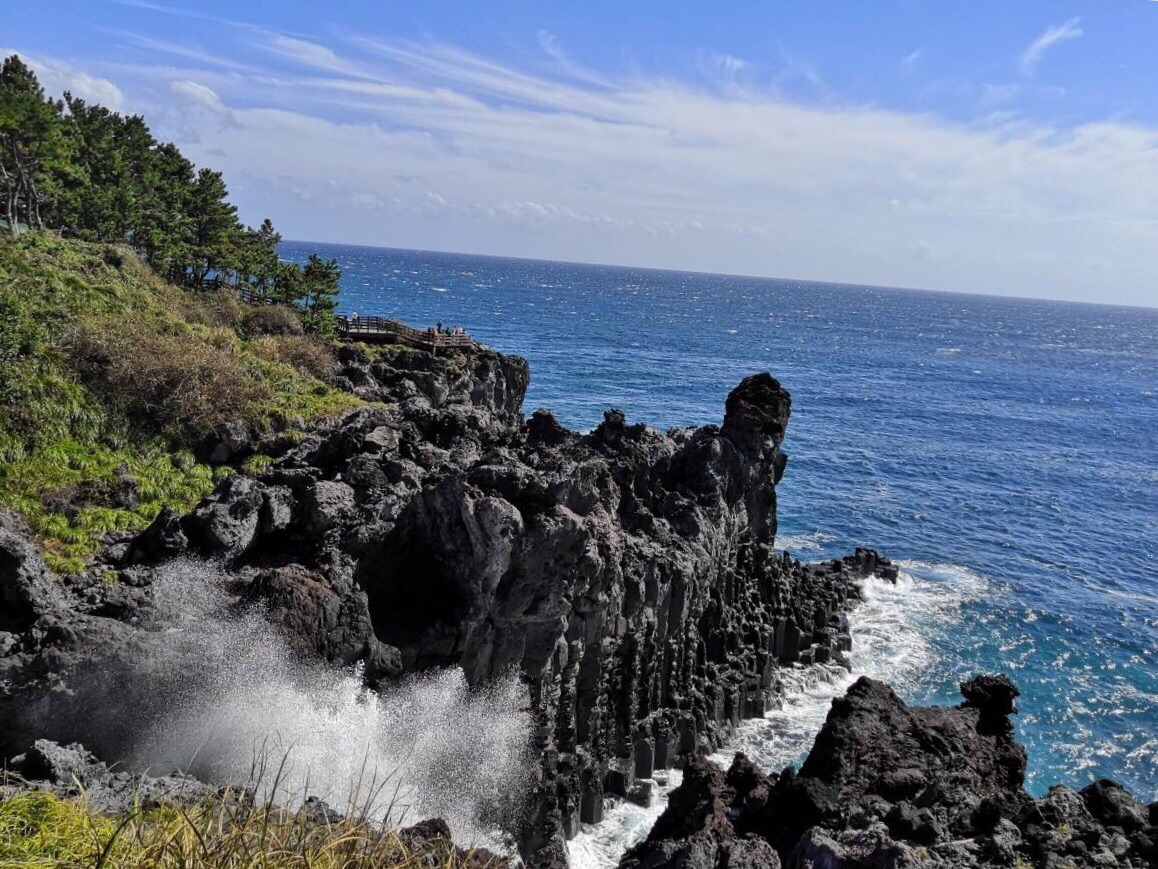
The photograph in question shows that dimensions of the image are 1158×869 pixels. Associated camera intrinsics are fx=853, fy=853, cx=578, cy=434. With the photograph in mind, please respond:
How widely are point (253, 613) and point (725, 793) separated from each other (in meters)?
12.7

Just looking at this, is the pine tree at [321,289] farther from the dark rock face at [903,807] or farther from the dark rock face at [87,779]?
the dark rock face at [903,807]

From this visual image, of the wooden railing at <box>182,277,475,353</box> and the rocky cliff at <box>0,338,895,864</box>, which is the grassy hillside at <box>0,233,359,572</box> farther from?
the wooden railing at <box>182,277,475,353</box>

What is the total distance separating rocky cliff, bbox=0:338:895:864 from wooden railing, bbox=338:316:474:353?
2807 centimetres

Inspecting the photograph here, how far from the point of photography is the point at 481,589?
24.4 m

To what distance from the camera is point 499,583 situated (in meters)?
24.9

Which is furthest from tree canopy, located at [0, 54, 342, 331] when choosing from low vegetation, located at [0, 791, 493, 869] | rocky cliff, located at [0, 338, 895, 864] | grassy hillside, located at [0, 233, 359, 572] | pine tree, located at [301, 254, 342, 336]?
low vegetation, located at [0, 791, 493, 869]

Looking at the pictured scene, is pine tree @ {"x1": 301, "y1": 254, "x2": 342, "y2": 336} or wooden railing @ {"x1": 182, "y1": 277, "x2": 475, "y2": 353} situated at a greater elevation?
pine tree @ {"x1": 301, "y1": 254, "x2": 342, "y2": 336}

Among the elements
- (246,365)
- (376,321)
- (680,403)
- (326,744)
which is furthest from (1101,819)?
(680,403)

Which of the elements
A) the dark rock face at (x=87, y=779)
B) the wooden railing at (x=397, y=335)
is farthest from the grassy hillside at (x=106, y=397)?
the wooden railing at (x=397, y=335)

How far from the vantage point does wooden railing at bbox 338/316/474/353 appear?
65.6 meters

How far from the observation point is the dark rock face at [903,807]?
16469 mm

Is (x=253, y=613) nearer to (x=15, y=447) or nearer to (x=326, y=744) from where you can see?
(x=326, y=744)

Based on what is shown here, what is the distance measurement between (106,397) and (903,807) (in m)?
33.4

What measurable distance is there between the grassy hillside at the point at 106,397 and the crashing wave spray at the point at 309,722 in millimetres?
8030
